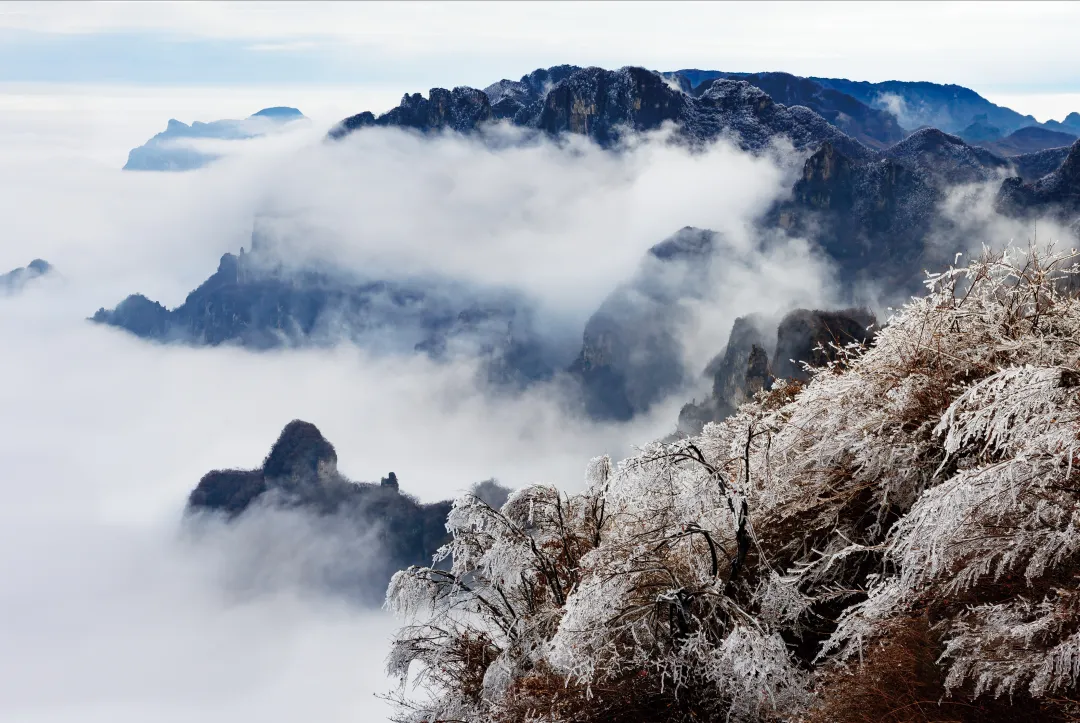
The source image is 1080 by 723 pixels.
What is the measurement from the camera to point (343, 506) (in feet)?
507

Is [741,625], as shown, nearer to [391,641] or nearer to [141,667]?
[391,641]

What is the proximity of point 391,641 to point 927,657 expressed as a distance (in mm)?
7001

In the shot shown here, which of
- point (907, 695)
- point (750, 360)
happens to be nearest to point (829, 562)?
point (907, 695)

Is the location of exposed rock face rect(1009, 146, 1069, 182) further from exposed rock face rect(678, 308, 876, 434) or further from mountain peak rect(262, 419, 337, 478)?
mountain peak rect(262, 419, 337, 478)

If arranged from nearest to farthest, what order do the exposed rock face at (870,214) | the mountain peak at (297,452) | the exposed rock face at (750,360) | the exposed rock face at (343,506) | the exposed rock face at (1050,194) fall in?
the exposed rock face at (750,360)
the exposed rock face at (1050,194)
the exposed rock face at (343,506)
the mountain peak at (297,452)
the exposed rock face at (870,214)

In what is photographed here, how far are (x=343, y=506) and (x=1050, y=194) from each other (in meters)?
138

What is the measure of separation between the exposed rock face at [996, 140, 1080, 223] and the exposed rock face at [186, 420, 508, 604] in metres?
116

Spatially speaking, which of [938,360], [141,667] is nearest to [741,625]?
[938,360]

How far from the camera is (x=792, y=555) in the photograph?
30.7 feet

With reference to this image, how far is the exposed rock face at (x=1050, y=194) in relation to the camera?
142625 mm

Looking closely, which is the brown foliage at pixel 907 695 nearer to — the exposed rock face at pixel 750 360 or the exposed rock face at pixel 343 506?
the exposed rock face at pixel 750 360

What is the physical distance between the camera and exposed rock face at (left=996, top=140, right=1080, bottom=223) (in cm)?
14262

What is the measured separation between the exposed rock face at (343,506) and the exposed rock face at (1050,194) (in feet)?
380

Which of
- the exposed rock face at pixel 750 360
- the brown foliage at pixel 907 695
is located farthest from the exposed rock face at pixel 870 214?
the brown foliage at pixel 907 695
